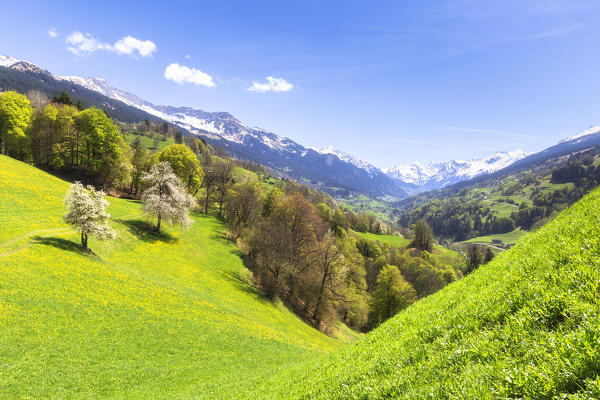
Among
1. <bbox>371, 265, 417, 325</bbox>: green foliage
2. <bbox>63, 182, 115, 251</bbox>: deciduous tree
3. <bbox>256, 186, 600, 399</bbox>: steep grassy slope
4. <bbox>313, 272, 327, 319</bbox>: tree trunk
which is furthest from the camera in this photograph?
<bbox>371, 265, 417, 325</bbox>: green foliage

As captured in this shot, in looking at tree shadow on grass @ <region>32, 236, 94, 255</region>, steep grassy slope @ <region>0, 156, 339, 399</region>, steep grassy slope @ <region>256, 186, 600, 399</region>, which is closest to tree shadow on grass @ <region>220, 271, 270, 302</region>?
steep grassy slope @ <region>0, 156, 339, 399</region>

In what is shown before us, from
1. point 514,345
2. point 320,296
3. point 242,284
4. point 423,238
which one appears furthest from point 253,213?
point 423,238

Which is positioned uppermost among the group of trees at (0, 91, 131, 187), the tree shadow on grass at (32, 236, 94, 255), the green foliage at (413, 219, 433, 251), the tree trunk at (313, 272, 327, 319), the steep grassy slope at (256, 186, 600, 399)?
the group of trees at (0, 91, 131, 187)

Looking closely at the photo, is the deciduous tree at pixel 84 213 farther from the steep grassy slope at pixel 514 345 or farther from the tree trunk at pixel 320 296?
the tree trunk at pixel 320 296

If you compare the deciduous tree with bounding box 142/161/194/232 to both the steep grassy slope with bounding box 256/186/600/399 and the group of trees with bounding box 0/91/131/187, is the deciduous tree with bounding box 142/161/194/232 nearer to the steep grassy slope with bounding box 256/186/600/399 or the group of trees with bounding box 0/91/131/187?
the group of trees with bounding box 0/91/131/187

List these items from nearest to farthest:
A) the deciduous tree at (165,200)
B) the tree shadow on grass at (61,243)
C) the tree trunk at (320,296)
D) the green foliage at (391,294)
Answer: the tree shadow on grass at (61,243)
the deciduous tree at (165,200)
the tree trunk at (320,296)
the green foliage at (391,294)

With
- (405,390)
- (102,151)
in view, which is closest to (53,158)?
(102,151)

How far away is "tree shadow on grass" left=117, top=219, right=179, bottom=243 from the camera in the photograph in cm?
4566

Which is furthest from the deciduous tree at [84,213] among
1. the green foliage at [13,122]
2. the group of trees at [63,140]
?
the green foliage at [13,122]

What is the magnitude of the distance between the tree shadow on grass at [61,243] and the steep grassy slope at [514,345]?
36.2m

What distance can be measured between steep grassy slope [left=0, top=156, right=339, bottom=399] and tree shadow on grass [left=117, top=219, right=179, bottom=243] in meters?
1.35

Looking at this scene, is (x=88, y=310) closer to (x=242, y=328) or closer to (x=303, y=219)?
(x=242, y=328)

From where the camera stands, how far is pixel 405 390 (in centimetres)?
521

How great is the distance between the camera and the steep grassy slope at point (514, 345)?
343cm
